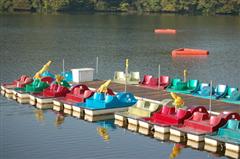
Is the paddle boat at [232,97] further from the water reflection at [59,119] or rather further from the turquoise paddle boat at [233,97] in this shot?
the water reflection at [59,119]

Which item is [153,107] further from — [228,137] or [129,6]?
[129,6]

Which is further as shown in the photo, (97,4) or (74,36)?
(97,4)

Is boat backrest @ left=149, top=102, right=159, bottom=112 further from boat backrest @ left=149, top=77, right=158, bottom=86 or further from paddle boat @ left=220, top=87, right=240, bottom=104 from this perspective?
boat backrest @ left=149, top=77, right=158, bottom=86

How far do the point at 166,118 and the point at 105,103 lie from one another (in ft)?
18.1

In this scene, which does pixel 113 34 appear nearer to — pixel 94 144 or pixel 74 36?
pixel 74 36

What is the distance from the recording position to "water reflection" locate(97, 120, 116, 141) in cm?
3550

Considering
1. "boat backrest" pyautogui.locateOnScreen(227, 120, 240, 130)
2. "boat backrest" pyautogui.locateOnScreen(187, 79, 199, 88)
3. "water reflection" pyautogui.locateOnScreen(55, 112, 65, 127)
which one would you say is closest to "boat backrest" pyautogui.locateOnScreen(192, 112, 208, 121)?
"boat backrest" pyautogui.locateOnScreen(227, 120, 240, 130)

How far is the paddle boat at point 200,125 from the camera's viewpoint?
33.2m

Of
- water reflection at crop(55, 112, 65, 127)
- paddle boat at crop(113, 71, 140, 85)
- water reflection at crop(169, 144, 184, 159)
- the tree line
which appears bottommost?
water reflection at crop(169, 144, 184, 159)

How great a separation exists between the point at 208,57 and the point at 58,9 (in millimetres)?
117446

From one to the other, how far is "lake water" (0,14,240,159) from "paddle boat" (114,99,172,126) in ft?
3.85

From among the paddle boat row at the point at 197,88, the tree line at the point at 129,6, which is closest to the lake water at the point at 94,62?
the paddle boat row at the point at 197,88

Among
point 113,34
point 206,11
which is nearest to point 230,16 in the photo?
point 206,11

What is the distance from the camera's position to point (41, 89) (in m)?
45.1
